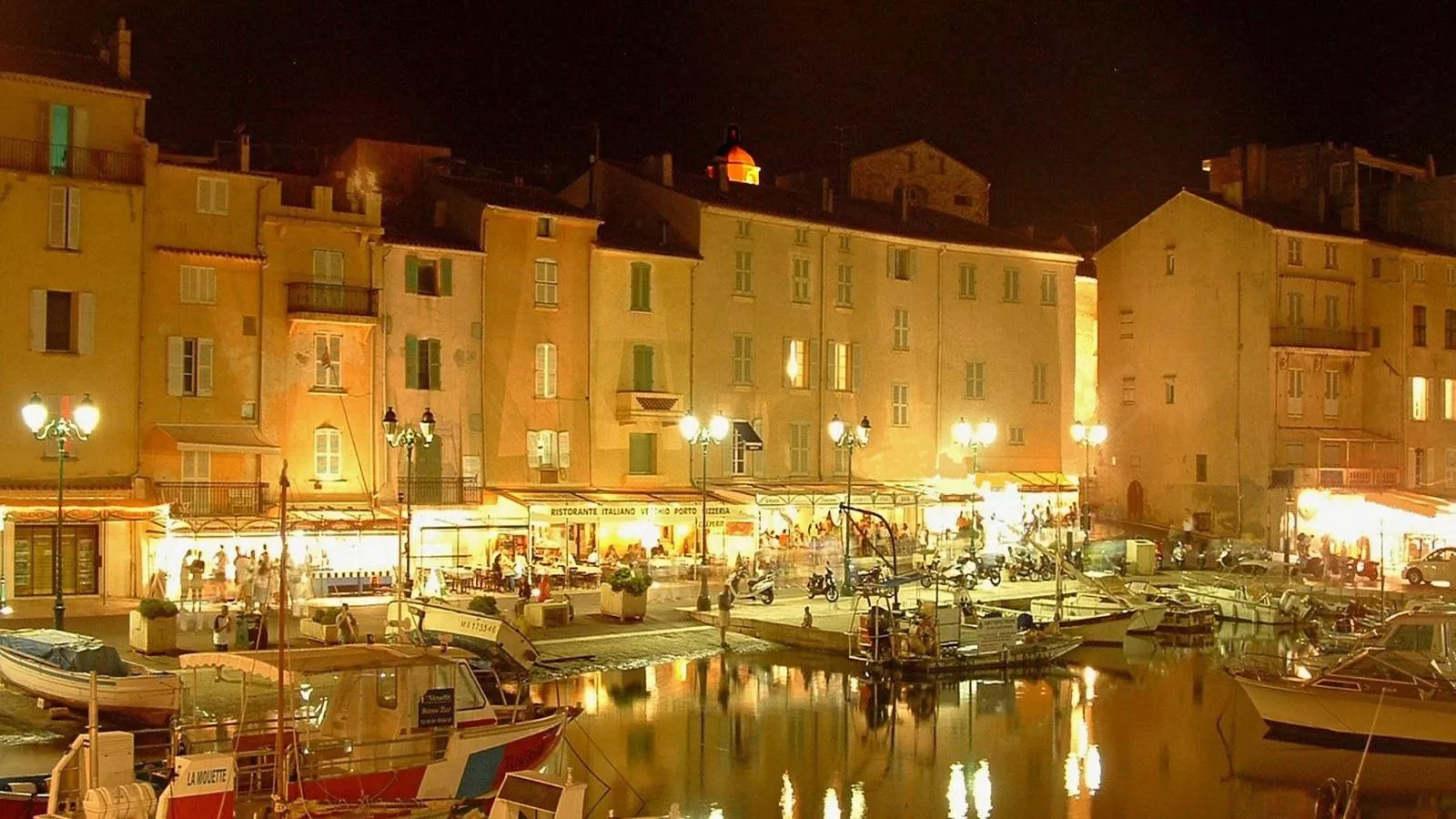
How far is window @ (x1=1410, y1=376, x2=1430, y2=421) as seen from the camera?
60625 millimetres

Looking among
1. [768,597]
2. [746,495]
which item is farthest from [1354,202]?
[768,597]

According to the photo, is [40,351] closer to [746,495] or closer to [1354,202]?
[746,495]

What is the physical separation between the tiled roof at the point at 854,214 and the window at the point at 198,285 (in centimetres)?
1556

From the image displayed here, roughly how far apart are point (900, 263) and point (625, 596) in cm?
2166

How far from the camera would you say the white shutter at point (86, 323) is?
3706cm

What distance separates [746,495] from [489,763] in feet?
84.9

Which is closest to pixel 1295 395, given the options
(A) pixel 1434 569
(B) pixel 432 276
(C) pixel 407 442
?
(A) pixel 1434 569

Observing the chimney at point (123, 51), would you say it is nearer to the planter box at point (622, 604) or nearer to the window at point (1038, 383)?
the planter box at point (622, 604)

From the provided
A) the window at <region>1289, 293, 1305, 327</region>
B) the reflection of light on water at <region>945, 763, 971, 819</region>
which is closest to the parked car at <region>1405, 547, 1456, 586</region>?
the window at <region>1289, 293, 1305, 327</region>

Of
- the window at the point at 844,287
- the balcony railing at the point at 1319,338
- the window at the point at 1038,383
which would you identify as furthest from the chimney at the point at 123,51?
the balcony railing at the point at 1319,338

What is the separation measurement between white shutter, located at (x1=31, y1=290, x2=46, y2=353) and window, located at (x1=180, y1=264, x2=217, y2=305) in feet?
10.9

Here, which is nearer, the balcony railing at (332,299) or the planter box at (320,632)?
the planter box at (320,632)

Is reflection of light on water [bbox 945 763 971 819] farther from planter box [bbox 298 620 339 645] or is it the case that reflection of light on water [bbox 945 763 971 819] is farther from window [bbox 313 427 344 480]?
window [bbox 313 427 344 480]

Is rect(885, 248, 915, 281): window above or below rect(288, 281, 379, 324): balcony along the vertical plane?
above
